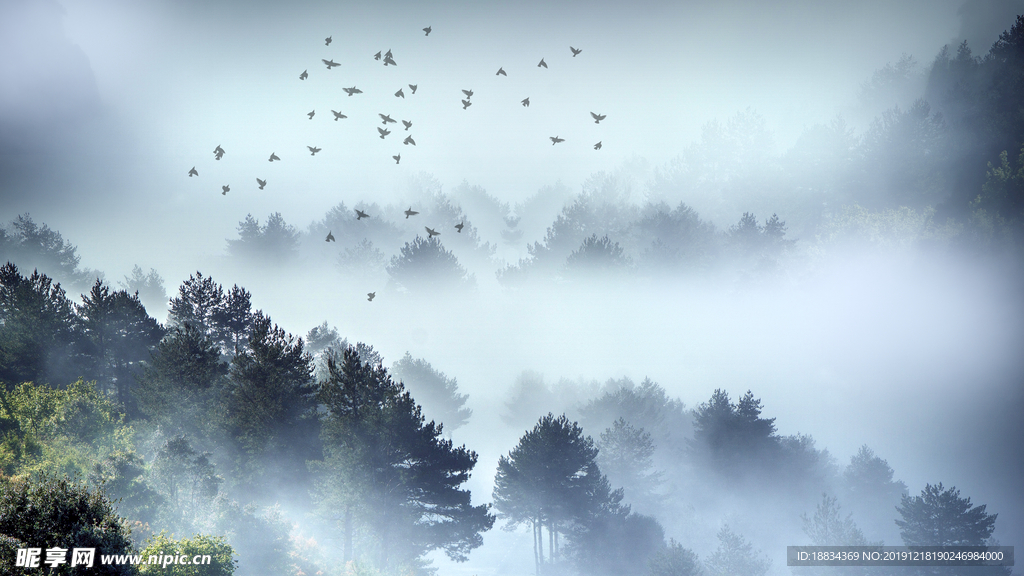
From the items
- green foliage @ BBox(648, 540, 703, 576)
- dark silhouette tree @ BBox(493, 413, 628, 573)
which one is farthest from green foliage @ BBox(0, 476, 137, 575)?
green foliage @ BBox(648, 540, 703, 576)

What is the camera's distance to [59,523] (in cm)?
1258

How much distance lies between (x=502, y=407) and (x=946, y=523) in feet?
195

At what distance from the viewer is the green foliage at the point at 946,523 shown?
35125 mm

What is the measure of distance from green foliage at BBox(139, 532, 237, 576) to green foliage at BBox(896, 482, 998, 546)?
40.9m

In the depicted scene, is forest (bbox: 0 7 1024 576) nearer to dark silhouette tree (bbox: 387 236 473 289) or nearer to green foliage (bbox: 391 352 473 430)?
green foliage (bbox: 391 352 473 430)

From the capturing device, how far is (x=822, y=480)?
5453 centimetres

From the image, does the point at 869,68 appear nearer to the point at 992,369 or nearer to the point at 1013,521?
the point at 992,369

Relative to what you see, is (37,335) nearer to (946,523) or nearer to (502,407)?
(502,407)

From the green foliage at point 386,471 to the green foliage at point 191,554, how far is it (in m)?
10.9

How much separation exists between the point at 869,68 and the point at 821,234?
102 metres

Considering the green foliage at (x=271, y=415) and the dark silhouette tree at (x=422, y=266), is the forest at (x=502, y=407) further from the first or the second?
the dark silhouette tree at (x=422, y=266)

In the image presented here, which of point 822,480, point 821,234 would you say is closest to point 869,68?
point 821,234

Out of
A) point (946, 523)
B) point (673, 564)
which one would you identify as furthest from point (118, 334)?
point (946, 523)

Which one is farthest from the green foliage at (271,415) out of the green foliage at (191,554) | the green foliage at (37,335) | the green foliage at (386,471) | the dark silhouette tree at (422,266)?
the dark silhouette tree at (422,266)
